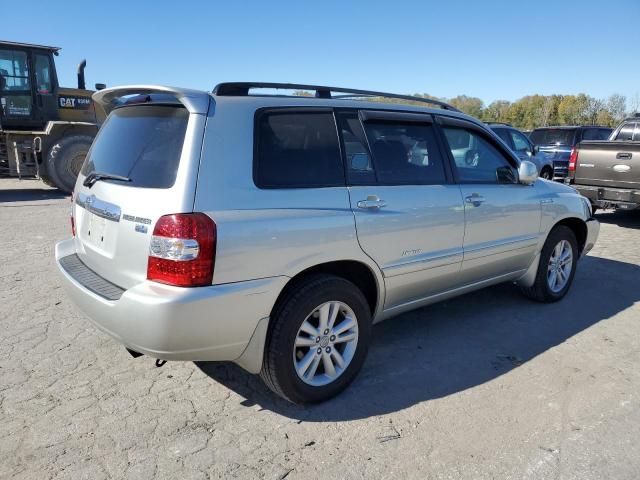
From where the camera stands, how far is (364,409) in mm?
2967

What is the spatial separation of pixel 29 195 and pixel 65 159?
1511mm

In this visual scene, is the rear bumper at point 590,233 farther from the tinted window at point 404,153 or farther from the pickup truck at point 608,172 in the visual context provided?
the pickup truck at point 608,172

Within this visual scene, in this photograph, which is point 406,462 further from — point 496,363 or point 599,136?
point 599,136

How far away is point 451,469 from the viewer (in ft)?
8.09

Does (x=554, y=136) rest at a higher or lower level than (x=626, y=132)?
lower

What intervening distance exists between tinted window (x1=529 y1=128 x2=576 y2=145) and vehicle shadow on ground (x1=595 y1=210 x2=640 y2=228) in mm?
4415

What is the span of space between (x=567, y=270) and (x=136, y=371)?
4.13m

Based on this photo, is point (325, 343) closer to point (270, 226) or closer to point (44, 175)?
point (270, 226)

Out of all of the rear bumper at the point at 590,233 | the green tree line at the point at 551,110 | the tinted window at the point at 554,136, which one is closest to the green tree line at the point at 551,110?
the green tree line at the point at 551,110

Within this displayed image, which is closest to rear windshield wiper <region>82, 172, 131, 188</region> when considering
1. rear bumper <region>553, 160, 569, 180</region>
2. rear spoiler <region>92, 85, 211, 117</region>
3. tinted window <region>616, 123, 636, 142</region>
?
rear spoiler <region>92, 85, 211, 117</region>

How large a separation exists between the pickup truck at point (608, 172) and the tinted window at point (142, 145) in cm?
825

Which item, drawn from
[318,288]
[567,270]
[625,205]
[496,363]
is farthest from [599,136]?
[318,288]

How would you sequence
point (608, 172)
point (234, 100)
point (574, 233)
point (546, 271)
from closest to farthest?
point (234, 100)
point (546, 271)
point (574, 233)
point (608, 172)

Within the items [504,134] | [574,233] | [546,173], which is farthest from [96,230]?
[546,173]
